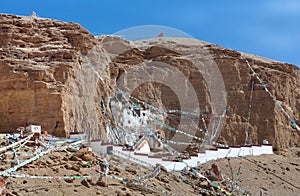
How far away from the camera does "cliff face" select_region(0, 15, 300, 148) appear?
14.7 metres

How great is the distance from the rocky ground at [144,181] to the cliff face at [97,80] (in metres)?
2.97

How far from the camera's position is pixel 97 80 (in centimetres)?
1869

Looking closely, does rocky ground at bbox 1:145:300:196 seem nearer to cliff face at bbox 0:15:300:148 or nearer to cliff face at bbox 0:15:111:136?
cliff face at bbox 0:15:111:136

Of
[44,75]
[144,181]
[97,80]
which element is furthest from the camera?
[97,80]

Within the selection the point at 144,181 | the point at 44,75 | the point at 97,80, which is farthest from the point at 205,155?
the point at 44,75

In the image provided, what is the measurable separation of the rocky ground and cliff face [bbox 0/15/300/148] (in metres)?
2.97

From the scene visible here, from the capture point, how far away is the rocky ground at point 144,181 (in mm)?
10141

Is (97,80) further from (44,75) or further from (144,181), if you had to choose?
(144,181)

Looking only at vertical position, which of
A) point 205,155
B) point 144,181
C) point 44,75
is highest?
point 44,75

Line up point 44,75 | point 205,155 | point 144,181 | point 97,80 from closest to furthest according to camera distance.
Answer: point 144,181
point 44,75
point 205,155
point 97,80

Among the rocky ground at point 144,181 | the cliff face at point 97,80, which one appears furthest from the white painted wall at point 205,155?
the cliff face at point 97,80

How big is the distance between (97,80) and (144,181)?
7.34 meters

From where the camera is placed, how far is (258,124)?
24.4m

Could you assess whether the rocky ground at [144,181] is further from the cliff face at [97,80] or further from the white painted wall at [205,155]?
the cliff face at [97,80]
